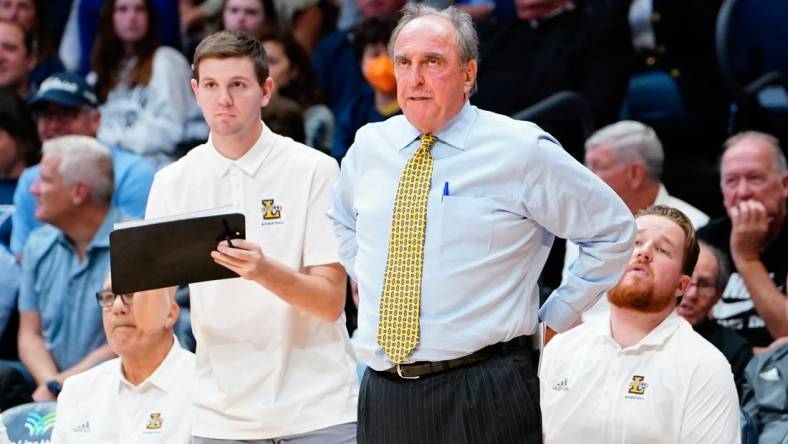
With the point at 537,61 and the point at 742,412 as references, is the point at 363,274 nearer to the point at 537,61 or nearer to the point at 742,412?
the point at 742,412

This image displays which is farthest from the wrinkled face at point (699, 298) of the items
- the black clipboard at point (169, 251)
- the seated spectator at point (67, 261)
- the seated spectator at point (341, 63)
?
the seated spectator at point (341, 63)

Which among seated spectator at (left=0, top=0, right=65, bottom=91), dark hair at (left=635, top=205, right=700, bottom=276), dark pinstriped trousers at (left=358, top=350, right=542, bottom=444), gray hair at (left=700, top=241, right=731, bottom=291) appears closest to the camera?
dark pinstriped trousers at (left=358, top=350, right=542, bottom=444)

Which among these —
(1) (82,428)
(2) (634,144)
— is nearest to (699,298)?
(2) (634,144)

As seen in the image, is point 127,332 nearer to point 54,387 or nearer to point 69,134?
point 54,387

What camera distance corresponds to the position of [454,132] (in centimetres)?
354

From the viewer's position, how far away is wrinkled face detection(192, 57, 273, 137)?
4016 millimetres

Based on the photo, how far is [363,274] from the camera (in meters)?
3.59

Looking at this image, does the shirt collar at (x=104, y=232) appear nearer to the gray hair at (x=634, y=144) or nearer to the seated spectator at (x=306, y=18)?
the gray hair at (x=634, y=144)

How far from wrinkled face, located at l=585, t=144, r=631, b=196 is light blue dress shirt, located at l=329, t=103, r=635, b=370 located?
8.94 ft

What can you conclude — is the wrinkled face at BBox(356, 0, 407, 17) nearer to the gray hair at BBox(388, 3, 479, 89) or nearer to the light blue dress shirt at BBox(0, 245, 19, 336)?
the light blue dress shirt at BBox(0, 245, 19, 336)

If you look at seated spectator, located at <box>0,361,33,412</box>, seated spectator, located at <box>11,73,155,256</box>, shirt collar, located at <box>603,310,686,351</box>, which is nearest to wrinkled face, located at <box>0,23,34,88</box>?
seated spectator, located at <box>11,73,155,256</box>

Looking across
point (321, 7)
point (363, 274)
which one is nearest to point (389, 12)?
point (321, 7)

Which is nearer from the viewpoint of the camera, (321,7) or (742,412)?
(742,412)

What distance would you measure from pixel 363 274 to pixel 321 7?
537cm
